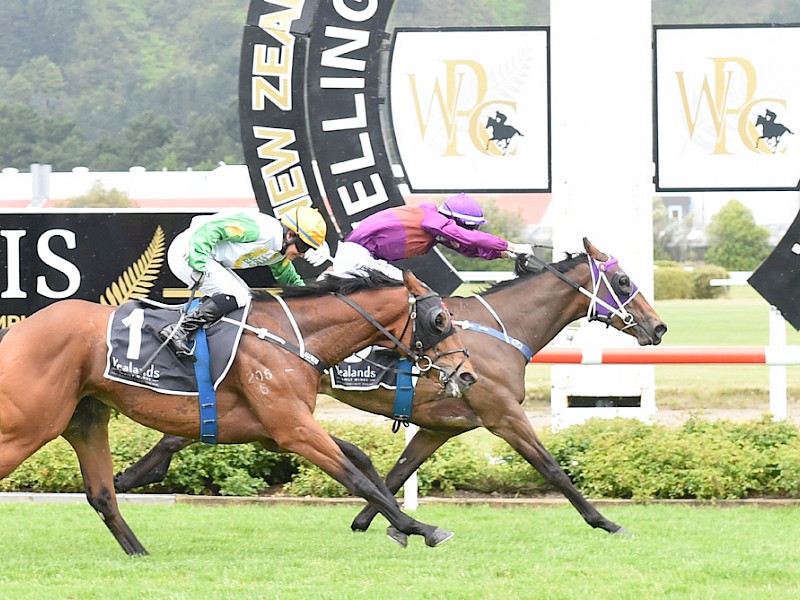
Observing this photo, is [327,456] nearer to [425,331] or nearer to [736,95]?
[425,331]

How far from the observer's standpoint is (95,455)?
607 cm

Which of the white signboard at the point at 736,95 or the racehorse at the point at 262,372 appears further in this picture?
the white signboard at the point at 736,95

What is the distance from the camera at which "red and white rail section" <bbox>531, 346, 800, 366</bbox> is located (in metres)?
7.01

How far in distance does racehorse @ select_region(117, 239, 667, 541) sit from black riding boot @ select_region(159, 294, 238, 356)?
866 mm

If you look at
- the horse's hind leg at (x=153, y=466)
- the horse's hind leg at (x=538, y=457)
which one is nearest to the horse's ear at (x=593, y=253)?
the horse's hind leg at (x=538, y=457)

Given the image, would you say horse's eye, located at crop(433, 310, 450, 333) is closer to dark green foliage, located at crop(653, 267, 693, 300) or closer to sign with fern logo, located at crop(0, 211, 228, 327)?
sign with fern logo, located at crop(0, 211, 228, 327)

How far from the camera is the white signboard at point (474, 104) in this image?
8.63 m

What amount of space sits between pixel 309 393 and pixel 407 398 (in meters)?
0.82

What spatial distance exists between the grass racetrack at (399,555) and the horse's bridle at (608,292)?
101 centimetres

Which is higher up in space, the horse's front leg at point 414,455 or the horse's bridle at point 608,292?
the horse's bridle at point 608,292

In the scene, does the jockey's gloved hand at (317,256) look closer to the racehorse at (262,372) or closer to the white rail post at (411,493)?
the racehorse at (262,372)

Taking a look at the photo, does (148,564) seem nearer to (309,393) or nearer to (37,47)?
(309,393)

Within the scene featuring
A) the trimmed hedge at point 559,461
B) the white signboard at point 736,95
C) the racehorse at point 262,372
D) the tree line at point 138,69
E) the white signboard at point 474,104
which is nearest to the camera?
the racehorse at point 262,372

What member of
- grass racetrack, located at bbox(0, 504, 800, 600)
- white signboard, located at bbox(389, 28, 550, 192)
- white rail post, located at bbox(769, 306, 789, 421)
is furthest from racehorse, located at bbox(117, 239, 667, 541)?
white signboard, located at bbox(389, 28, 550, 192)
